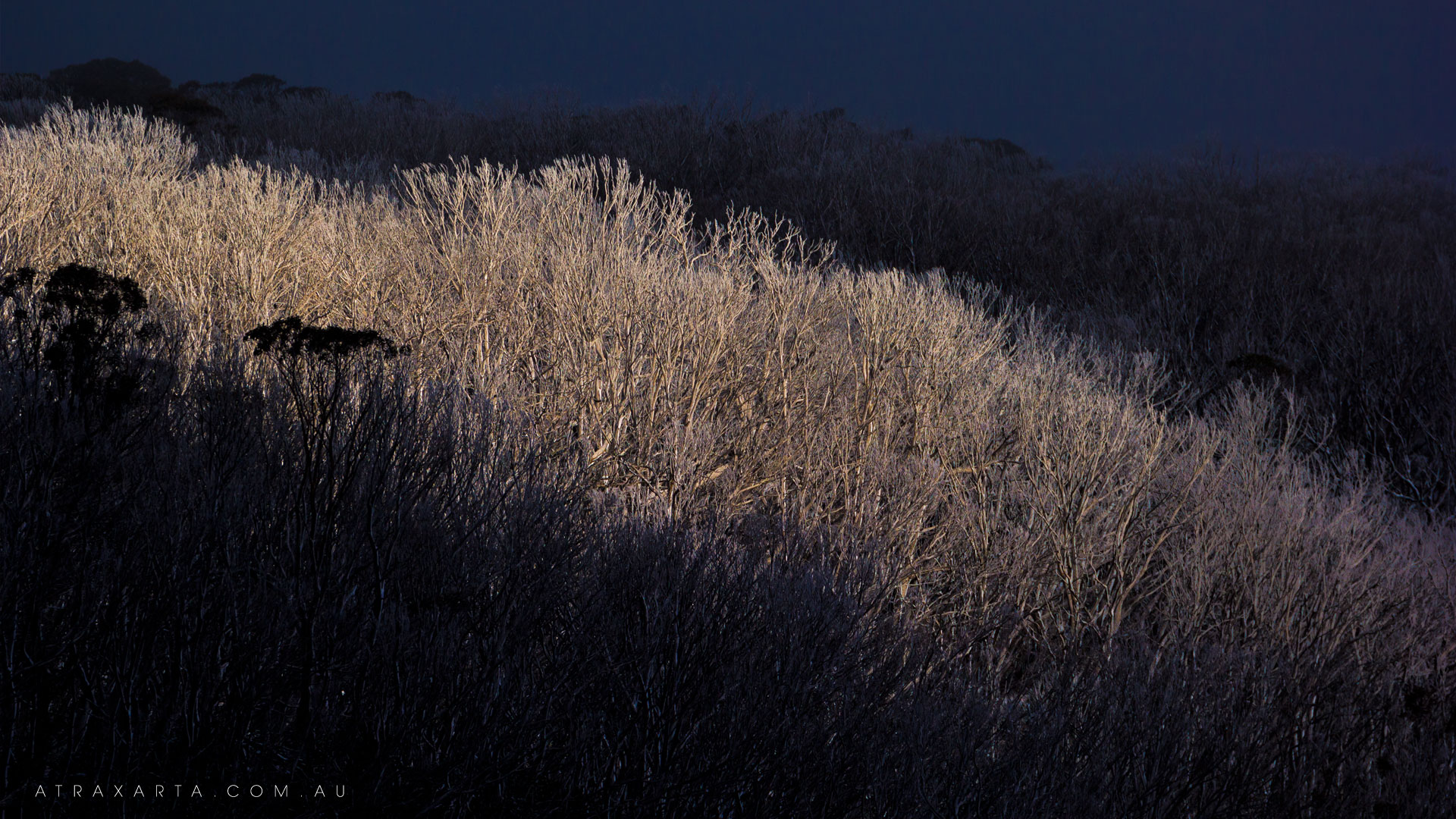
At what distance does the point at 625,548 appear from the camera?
459 cm

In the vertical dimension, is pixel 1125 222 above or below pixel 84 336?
above

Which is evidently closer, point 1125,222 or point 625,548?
point 625,548

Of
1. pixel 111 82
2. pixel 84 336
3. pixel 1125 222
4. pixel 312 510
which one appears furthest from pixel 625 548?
→ pixel 111 82

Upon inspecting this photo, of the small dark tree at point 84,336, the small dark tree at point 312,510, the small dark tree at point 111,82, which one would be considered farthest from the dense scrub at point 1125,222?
the small dark tree at point 312,510

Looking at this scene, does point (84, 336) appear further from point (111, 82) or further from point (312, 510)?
point (111, 82)

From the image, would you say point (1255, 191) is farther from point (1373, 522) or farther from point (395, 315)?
point (395, 315)

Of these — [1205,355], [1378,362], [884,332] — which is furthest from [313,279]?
[1378,362]

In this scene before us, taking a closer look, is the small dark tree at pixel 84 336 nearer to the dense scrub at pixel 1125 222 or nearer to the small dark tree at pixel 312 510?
the small dark tree at pixel 312 510

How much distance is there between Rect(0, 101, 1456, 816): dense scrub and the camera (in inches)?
119

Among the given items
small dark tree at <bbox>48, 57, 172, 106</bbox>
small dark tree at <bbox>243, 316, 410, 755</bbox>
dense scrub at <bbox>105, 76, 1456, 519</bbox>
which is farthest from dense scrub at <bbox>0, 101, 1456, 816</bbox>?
small dark tree at <bbox>48, 57, 172, 106</bbox>

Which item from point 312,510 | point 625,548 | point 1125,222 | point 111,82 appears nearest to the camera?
point 312,510

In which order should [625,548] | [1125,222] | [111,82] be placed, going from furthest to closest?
[111,82]
[1125,222]
[625,548]

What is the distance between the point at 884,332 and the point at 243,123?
20.2m

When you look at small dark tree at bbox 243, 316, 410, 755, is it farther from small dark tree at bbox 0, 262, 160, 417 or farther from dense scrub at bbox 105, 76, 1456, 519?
dense scrub at bbox 105, 76, 1456, 519
